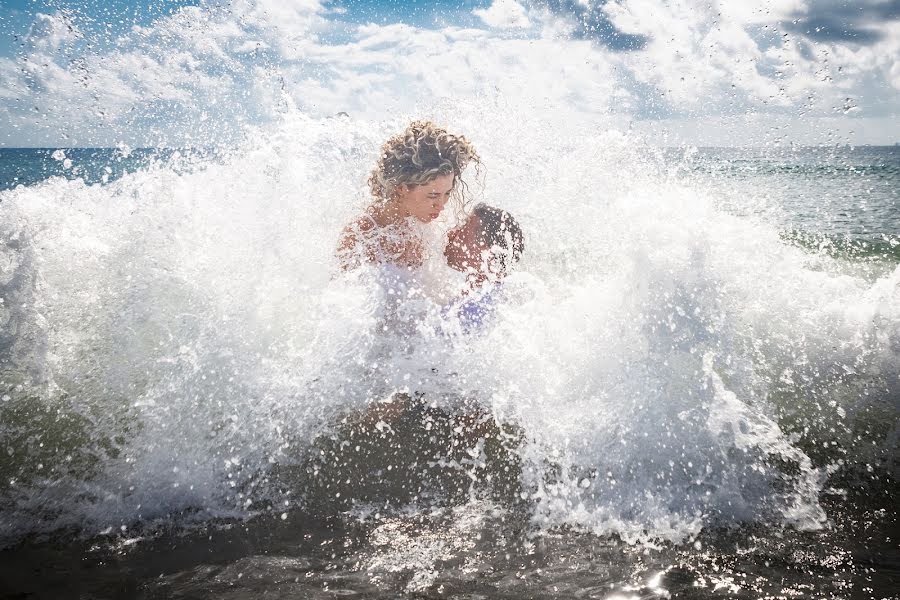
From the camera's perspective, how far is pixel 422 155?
3.23 metres

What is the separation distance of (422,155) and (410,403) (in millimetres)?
1619

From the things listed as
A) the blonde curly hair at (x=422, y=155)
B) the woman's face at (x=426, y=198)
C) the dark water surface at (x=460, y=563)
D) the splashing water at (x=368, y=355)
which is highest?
the blonde curly hair at (x=422, y=155)

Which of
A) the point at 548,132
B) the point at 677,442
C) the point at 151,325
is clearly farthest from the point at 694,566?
the point at 548,132

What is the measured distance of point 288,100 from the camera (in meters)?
5.03

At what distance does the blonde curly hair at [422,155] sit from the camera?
3.24m

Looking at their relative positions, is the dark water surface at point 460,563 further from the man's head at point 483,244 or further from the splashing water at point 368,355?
the man's head at point 483,244

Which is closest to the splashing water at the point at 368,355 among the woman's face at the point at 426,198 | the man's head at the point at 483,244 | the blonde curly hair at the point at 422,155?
the man's head at the point at 483,244

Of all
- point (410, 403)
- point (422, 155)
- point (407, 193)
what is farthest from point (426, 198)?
point (410, 403)

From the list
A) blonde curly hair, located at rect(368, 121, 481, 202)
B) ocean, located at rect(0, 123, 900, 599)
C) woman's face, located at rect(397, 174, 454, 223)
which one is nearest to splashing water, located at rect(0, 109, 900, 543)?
ocean, located at rect(0, 123, 900, 599)

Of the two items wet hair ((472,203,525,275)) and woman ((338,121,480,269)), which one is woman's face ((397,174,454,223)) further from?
wet hair ((472,203,525,275))

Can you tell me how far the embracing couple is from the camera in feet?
10.8

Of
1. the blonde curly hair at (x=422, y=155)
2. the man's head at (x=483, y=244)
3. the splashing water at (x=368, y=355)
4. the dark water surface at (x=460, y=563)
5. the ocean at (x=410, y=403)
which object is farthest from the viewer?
the man's head at (x=483, y=244)

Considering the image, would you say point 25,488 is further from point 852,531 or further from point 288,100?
point 852,531

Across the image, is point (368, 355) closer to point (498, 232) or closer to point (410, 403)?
point (410, 403)
